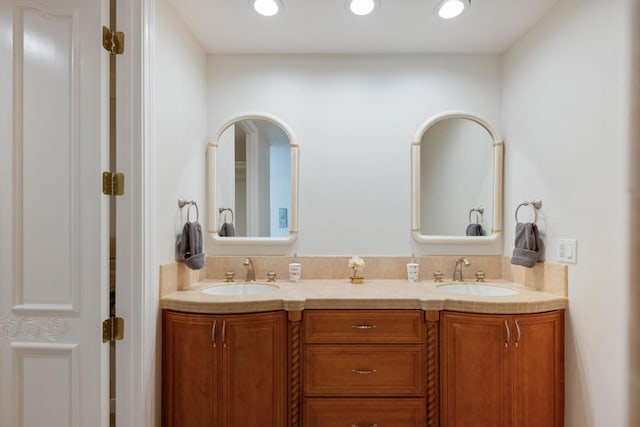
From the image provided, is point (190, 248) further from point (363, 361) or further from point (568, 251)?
point (568, 251)

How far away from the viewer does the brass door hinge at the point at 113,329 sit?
5.02ft

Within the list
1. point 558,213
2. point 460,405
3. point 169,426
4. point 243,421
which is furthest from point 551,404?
point 169,426

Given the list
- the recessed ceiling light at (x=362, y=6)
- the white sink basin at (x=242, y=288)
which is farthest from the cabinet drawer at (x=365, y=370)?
the recessed ceiling light at (x=362, y=6)

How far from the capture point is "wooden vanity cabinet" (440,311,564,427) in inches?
69.3

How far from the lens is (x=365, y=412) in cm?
182

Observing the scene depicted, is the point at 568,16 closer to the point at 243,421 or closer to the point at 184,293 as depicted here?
the point at 184,293

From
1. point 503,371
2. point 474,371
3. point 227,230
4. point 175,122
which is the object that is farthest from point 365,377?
point 175,122

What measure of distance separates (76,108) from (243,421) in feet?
5.23

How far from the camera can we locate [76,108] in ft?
4.89

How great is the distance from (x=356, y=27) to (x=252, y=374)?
2.00 m

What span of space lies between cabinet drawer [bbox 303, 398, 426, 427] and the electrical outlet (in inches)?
39.8

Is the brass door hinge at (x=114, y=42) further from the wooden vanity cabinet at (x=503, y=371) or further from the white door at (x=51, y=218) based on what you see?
the wooden vanity cabinet at (x=503, y=371)

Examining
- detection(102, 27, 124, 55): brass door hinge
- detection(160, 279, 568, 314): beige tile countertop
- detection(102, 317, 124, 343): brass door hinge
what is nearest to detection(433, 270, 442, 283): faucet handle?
detection(160, 279, 568, 314): beige tile countertop

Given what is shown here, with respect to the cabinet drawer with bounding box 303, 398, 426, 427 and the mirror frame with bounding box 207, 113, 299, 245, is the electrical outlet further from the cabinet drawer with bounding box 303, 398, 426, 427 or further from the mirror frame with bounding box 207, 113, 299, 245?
the mirror frame with bounding box 207, 113, 299, 245
